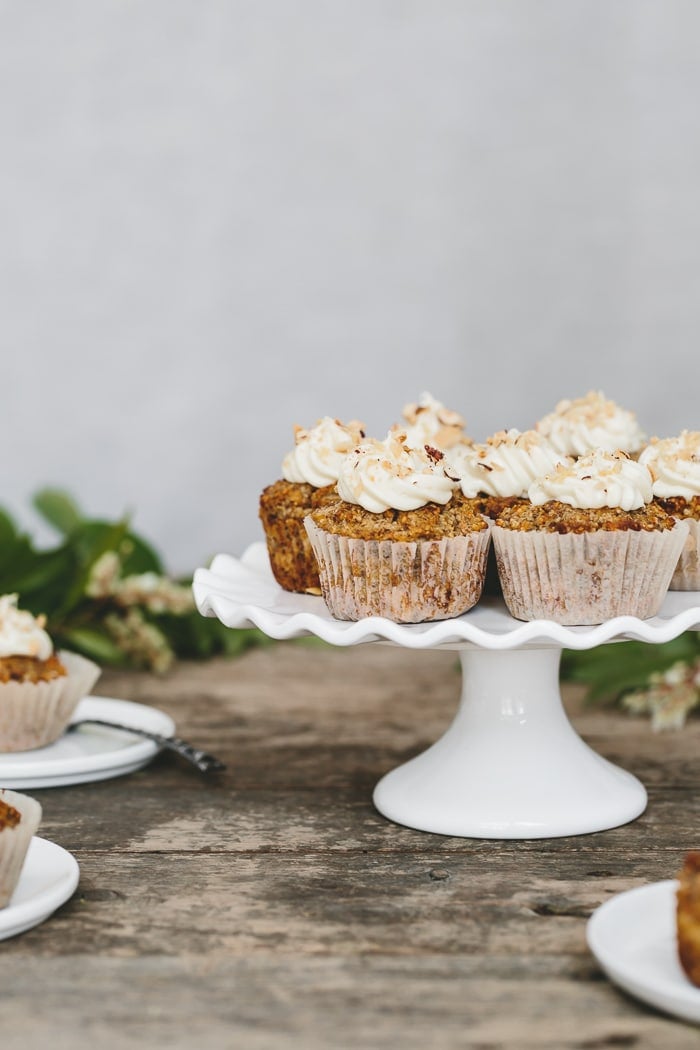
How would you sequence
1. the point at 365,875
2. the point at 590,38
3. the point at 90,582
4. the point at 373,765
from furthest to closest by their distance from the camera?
the point at 590,38, the point at 90,582, the point at 373,765, the point at 365,875

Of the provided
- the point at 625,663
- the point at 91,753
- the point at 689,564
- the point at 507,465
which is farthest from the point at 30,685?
the point at 625,663

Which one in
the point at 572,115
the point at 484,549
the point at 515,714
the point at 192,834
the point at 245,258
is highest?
the point at 572,115

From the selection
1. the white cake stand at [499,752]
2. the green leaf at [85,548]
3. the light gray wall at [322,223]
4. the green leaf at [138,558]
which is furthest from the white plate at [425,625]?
the light gray wall at [322,223]

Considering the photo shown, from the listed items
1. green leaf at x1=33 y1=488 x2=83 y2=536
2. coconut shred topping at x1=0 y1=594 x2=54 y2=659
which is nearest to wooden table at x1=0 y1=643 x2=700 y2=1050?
coconut shred topping at x1=0 y1=594 x2=54 y2=659

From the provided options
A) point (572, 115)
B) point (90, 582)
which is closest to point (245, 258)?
point (572, 115)

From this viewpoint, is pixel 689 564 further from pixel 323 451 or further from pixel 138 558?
pixel 138 558

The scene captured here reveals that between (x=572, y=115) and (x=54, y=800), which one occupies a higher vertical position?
(x=572, y=115)

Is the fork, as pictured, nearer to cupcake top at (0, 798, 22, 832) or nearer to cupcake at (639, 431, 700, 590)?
cupcake top at (0, 798, 22, 832)

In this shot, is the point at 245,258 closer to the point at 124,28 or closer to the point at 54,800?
the point at 124,28
